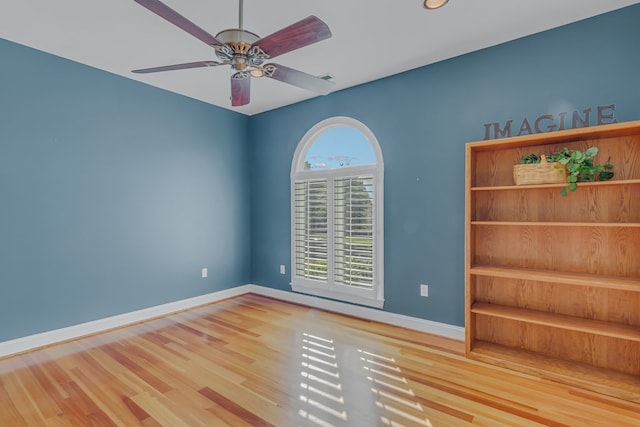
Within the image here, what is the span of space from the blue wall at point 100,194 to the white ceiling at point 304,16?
0.40 m

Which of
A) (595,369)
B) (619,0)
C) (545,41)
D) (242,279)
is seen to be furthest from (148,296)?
(619,0)

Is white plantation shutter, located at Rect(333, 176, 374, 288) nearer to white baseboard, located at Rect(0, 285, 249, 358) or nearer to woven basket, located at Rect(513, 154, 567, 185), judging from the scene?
woven basket, located at Rect(513, 154, 567, 185)

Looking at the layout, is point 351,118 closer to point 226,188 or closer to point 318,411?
point 226,188

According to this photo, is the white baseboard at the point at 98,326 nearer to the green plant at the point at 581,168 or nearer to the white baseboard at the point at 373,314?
the white baseboard at the point at 373,314

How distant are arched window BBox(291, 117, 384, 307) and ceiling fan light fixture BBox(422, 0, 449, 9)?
146 cm

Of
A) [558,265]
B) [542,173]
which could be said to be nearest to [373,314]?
[558,265]

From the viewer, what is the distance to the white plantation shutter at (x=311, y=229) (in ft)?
13.2

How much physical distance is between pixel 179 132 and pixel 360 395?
3.53 meters

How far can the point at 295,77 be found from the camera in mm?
2264

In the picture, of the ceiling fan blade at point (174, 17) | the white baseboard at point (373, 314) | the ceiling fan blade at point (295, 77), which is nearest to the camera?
the ceiling fan blade at point (174, 17)

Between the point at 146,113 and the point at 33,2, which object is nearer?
the point at 33,2

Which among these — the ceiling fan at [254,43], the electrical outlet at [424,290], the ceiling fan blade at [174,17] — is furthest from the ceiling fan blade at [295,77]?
the electrical outlet at [424,290]

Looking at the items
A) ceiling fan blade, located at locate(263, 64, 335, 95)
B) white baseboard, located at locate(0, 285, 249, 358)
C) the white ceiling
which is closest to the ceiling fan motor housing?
ceiling fan blade, located at locate(263, 64, 335, 95)

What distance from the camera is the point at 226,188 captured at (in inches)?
180
